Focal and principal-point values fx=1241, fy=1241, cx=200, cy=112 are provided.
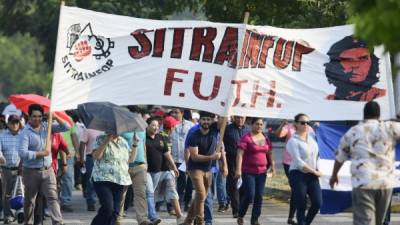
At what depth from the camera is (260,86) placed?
45.8ft

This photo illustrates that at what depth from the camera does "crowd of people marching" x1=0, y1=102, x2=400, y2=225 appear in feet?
38.1

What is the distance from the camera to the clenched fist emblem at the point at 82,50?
14.1 metres

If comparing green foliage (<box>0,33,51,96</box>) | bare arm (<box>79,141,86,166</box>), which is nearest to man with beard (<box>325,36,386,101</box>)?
bare arm (<box>79,141,86,166</box>)

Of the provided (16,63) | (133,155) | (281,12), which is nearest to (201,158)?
(133,155)

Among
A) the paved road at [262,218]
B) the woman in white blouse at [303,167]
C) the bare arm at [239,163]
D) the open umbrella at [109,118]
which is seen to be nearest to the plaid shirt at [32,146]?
the open umbrella at [109,118]

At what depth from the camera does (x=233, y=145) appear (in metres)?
18.4

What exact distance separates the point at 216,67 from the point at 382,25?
314 inches

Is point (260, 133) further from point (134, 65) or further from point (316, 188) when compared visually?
point (134, 65)

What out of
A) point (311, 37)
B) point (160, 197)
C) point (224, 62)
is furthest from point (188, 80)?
point (160, 197)

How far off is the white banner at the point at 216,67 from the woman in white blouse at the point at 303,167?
697 millimetres

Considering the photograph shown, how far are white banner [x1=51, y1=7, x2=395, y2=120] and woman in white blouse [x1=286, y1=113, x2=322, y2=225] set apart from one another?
27.4 inches

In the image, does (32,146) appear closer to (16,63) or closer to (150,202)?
(150,202)

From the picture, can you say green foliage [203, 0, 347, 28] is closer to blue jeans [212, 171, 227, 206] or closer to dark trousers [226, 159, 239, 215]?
blue jeans [212, 171, 227, 206]

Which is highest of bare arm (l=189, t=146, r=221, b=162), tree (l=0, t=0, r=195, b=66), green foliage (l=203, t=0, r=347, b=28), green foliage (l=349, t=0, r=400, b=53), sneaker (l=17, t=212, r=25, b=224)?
tree (l=0, t=0, r=195, b=66)
